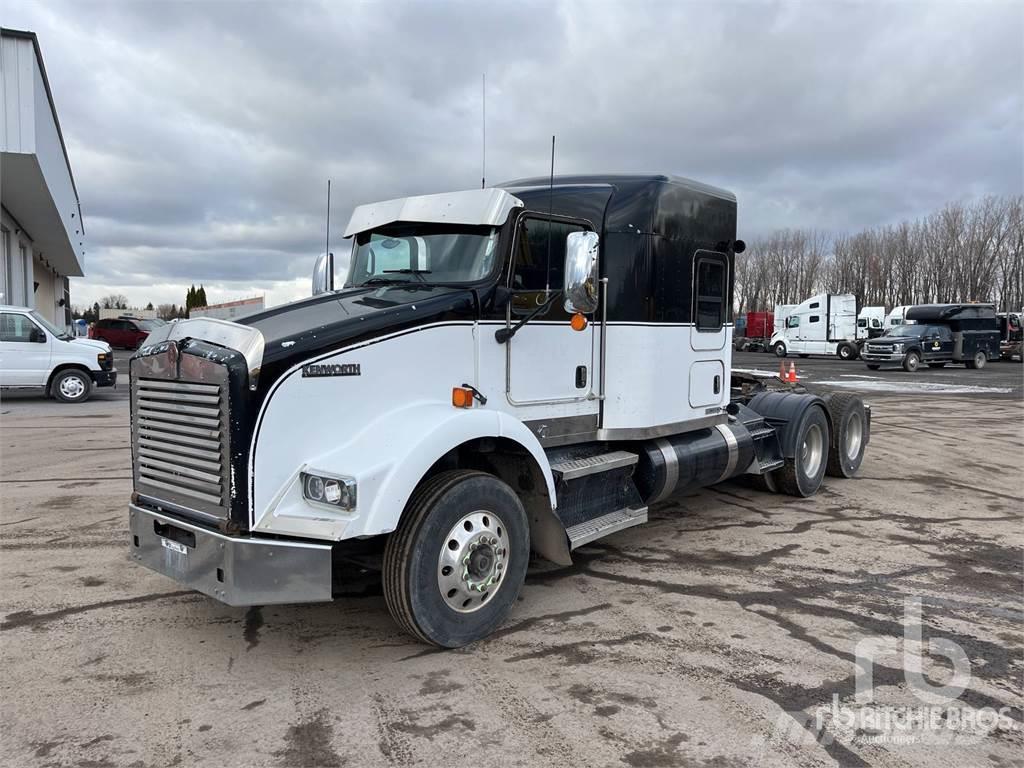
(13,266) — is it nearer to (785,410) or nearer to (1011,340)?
(785,410)

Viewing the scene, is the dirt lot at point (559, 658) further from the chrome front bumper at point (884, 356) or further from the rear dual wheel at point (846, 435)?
the chrome front bumper at point (884, 356)

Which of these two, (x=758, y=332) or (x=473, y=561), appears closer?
(x=473, y=561)

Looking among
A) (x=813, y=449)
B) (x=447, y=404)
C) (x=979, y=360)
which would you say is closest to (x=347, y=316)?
(x=447, y=404)

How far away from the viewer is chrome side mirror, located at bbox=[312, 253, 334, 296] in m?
5.88

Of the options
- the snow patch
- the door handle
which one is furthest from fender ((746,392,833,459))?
the snow patch

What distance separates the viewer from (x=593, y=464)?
5.15m

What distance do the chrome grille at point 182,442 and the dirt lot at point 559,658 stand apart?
35.3 inches

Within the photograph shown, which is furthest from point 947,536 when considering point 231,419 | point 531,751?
point 231,419

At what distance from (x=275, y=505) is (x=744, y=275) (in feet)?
273

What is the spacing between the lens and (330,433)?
3.84 m

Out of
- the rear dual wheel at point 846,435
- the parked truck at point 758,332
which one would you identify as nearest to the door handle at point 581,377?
the rear dual wheel at point 846,435

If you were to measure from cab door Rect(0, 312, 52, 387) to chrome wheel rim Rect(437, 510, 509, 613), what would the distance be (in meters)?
14.5

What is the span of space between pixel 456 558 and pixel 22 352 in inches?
579

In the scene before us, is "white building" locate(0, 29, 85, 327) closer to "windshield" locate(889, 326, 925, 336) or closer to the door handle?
the door handle
